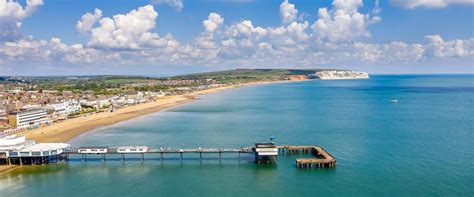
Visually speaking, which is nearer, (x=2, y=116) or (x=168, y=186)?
(x=168, y=186)

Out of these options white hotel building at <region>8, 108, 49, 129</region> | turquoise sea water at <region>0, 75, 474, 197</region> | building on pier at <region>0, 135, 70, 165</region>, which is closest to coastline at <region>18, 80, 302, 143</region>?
turquoise sea water at <region>0, 75, 474, 197</region>

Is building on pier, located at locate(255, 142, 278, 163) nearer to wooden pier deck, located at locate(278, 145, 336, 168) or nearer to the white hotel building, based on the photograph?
wooden pier deck, located at locate(278, 145, 336, 168)

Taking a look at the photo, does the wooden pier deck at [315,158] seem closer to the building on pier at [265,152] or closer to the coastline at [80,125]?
the building on pier at [265,152]

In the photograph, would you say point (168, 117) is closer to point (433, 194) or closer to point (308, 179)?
point (308, 179)

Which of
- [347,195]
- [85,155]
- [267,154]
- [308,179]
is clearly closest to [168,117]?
[85,155]

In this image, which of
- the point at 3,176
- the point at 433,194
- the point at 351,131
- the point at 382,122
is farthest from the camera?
the point at 382,122

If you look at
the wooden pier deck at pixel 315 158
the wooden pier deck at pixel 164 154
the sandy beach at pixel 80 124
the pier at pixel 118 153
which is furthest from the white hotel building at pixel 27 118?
the wooden pier deck at pixel 315 158

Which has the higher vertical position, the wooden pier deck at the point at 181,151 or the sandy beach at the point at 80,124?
the wooden pier deck at the point at 181,151
